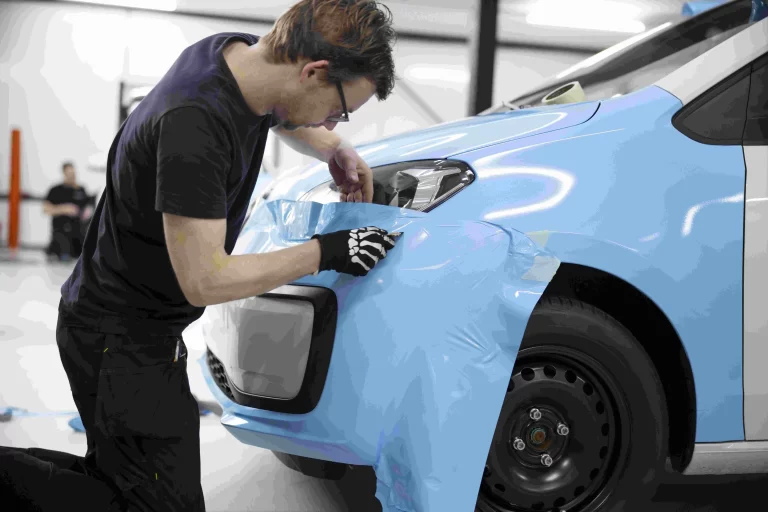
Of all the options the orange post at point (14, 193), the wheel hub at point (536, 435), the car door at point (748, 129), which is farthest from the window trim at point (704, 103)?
the orange post at point (14, 193)

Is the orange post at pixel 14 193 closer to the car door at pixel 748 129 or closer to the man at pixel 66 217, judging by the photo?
the man at pixel 66 217

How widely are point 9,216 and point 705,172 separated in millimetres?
11870

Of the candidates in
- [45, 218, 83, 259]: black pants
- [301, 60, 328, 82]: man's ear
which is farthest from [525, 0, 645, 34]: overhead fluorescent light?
[301, 60, 328, 82]: man's ear

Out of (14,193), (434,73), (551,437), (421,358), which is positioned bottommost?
(14,193)

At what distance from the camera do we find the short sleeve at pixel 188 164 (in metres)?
1.33

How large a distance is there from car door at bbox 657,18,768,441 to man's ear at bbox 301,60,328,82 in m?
0.90

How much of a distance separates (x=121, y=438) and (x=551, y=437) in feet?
3.25

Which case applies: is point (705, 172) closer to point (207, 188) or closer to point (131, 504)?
point (207, 188)

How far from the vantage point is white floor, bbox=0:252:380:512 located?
223 cm

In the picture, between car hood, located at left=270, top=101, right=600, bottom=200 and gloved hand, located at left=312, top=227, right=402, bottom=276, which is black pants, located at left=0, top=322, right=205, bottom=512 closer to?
gloved hand, located at left=312, top=227, right=402, bottom=276

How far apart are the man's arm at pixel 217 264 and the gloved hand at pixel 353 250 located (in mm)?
25

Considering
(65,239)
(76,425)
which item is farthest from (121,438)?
(65,239)

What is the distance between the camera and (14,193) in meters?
11.5

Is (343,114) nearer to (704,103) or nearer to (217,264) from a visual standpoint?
(217,264)
